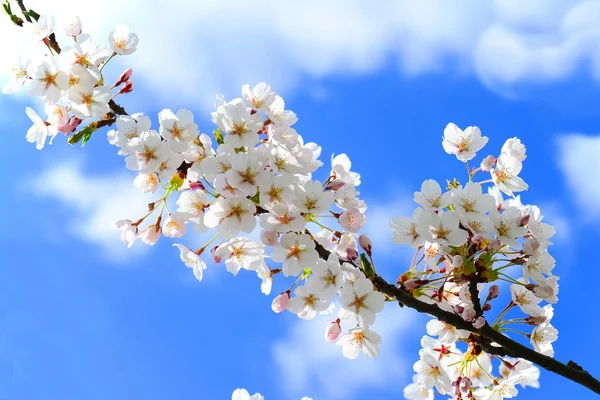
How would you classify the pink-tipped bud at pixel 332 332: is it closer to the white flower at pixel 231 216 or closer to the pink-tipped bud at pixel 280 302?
the pink-tipped bud at pixel 280 302

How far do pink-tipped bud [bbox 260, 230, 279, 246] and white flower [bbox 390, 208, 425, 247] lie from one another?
68 centimetres

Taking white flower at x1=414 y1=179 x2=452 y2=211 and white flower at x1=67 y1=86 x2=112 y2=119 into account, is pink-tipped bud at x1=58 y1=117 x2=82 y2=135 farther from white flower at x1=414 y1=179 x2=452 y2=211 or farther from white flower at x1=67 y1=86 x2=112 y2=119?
white flower at x1=414 y1=179 x2=452 y2=211

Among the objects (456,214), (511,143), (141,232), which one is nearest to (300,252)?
(456,214)

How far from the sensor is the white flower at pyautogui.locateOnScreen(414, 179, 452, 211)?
3.24 meters

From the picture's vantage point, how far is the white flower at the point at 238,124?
3.32 metres

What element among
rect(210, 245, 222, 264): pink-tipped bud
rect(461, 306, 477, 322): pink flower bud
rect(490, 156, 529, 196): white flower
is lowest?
rect(461, 306, 477, 322): pink flower bud

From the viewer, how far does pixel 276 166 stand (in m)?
3.28

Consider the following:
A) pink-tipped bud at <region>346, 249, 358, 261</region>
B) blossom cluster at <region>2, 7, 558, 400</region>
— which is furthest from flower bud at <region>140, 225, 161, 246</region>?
pink-tipped bud at <region>346, 249, 358, 261</region>

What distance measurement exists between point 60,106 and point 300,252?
173 centimetres

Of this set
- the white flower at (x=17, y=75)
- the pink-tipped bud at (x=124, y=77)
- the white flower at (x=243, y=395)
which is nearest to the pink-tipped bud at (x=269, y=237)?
the white flower at (x=243, y=395)

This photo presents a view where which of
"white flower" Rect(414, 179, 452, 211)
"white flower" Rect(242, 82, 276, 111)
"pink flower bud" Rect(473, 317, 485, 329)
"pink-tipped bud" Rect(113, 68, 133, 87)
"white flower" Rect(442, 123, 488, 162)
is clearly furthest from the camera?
"white flower" Rect(442, 123, 488, 162)

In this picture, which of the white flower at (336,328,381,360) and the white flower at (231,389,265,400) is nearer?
the white flower at (336,328,381,360)

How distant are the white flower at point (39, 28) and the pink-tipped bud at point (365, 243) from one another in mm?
2248

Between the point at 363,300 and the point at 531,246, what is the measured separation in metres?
0.97
